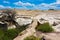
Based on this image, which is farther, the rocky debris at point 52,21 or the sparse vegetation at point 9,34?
the rocky debris at point 52,21

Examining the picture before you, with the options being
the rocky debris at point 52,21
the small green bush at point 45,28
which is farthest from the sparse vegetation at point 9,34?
the small green bush at point 45,28

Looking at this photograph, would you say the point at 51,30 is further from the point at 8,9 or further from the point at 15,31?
the point at 8,9

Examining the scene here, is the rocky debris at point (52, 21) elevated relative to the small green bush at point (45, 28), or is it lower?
lower

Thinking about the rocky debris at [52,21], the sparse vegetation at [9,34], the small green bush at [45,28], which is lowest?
the sparse vegetation at [9,34]

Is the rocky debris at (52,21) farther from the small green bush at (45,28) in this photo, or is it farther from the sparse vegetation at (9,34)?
the sparse vegetation at (9,34)

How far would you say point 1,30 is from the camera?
13.6m

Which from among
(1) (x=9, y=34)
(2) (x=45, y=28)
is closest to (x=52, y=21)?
Answer: (1) (x=9, y=34)

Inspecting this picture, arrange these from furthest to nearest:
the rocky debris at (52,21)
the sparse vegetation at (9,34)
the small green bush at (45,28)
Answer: the rocky debris at (52,21) < the sparse vegetation at (9,34) < the small green bush at (45,28)

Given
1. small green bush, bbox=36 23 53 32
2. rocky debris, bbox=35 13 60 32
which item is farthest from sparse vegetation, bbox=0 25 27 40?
small green bush, bbox=36 23 53 32

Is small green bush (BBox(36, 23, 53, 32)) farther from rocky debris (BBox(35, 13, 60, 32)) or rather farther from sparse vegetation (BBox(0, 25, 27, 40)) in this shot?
sparse vegetation (BBox(0, 25, 27, 40))

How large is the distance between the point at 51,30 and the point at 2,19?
5.33m

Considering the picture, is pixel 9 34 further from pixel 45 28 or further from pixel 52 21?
pixel 52 21

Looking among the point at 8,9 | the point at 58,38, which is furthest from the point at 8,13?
the point at 58,38

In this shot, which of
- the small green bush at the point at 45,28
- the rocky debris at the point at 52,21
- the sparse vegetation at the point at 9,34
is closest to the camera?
the small green bush at the point at 45,28
